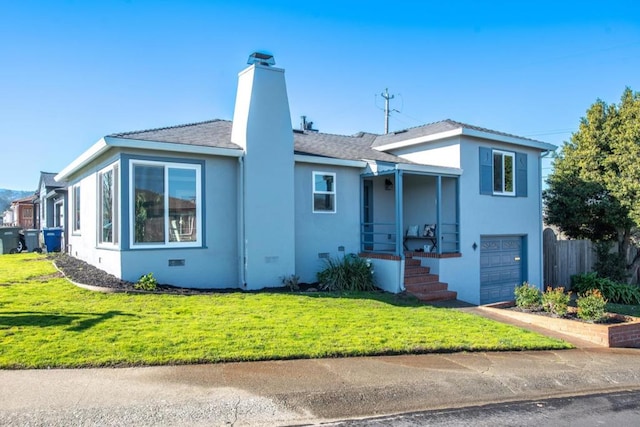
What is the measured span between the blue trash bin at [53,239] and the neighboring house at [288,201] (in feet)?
12.4

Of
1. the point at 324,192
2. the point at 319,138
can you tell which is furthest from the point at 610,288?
the point at 319,138

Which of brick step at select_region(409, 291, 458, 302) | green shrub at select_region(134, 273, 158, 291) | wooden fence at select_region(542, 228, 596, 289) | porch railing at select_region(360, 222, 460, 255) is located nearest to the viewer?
green shrub at select_region(134, 273, 158, 291)

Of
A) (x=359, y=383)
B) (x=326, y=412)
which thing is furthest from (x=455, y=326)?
(x=326, y=412)

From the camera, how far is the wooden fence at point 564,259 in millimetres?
17812

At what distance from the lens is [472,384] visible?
6.46 m

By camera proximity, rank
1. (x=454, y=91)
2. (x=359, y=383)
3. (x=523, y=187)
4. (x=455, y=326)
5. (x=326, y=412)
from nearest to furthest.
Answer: (x=326, y=412)
(x=359, y=383)
(x=455, y=326)
(x=523, y=187)
(x=454, y=91)

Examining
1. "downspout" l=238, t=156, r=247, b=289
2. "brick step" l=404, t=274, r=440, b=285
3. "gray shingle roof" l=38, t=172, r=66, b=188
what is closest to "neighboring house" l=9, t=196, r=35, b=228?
"gray shingle roof" l=38, t=172, r=66, b=188

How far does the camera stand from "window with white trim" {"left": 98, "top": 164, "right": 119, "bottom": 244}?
11.7 m

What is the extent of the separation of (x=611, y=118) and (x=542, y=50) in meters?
3.41

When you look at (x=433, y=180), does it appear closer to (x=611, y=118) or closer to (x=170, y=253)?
(x=611, y=118)

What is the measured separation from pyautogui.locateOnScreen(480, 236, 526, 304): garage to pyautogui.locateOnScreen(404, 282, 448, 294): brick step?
2.34 meters

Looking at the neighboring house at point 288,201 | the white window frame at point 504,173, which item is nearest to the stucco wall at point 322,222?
the neighboring house at point 288,201

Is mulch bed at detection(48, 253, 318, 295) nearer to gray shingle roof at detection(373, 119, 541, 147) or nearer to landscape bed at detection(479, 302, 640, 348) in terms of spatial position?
landscape bed at detection(479, 302, 640, 348)

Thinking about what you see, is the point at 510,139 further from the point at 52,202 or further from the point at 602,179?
the point at 52,202
